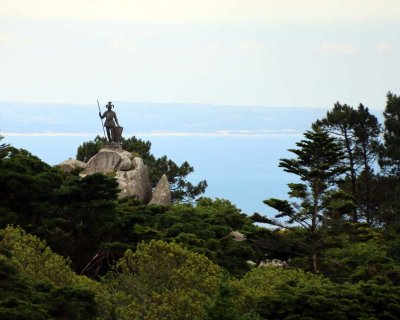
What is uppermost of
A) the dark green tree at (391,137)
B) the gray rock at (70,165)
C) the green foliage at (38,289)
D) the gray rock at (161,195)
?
the dark green tree at (391,137)

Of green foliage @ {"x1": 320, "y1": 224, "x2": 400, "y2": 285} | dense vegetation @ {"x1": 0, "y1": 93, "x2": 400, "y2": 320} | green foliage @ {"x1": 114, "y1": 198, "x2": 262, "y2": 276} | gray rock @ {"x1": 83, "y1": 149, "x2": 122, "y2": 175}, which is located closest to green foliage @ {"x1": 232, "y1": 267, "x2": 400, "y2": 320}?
dense vegetation @ {"x1": 0, "y1": 93, "x2": 400, "y2": 320}

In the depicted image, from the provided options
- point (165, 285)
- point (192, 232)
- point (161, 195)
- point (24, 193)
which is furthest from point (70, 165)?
point (165, 285)

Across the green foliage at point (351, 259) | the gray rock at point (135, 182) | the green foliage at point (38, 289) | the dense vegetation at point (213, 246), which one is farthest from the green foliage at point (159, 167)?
the green foliage at point (38, 289)

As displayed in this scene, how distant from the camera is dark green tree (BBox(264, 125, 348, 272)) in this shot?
1805 inches

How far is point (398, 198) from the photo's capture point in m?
65.2

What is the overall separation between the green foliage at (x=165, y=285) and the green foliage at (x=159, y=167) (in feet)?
159

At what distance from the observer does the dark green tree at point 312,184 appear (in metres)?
45.8

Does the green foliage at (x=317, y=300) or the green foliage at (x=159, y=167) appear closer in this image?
the green foliage at (x=317, y=300)

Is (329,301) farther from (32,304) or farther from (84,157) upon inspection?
(84,157)

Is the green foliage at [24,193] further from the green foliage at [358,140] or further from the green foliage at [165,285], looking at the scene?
the green foliage at [358,140]

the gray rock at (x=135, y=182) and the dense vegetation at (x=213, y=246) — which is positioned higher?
the gray rock at (x=135, y=182)

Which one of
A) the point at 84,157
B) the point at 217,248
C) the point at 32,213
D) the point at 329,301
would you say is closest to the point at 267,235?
the point at 217,248

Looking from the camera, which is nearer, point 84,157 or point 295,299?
point 295,299

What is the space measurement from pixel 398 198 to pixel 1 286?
39263 mm
